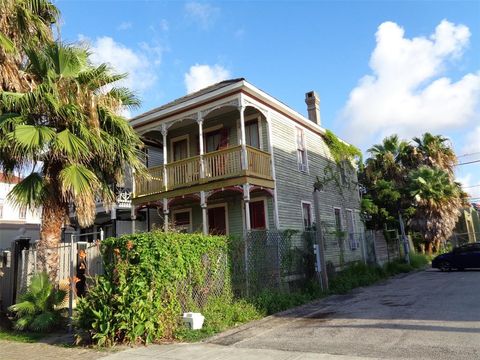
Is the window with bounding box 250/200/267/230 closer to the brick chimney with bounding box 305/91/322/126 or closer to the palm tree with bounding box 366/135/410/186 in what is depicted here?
the brick chimney with bounding box 305/91/322/126

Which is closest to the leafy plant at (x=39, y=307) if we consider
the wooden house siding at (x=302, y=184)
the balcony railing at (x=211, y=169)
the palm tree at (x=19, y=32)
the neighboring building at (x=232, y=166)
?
the palm tree at (x=19, y=32)

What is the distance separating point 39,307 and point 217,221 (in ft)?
30.3

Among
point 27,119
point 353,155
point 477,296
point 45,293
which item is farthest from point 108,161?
point 353,155

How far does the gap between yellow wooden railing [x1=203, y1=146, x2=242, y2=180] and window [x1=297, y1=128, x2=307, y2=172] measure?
4.50 m

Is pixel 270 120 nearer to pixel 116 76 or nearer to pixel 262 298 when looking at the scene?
pixel 116 76

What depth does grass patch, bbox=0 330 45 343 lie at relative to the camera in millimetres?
8648

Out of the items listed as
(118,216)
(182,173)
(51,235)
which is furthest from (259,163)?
(118,216)

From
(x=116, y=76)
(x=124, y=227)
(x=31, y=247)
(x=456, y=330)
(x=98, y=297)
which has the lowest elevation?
(x=456, y=330)

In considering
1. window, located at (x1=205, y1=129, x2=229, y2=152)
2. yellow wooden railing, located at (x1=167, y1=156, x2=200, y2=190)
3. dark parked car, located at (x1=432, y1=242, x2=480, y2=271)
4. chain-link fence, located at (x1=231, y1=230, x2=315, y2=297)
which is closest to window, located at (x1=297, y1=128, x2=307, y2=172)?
window, located at (x1=205, y1=129, x2=229, y2=152)

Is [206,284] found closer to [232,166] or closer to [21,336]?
[21,336]

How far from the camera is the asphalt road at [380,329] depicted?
6.36m

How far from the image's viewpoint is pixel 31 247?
11484mm

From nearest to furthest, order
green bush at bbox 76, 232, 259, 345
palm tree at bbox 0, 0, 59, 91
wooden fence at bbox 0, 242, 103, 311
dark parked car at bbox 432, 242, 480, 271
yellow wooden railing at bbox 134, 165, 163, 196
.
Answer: green bush at bbox 76, 232, 259, 345 → wooden fence at bbox 0, 242, 103, 311 → palm tree at bbox 0, 0, 59, 91 → yellow wooden railing at bbox 134, 165, 163, 196 → dark parked car at bbox 432, 242, 480, 271

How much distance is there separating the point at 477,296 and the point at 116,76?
1165 cm
